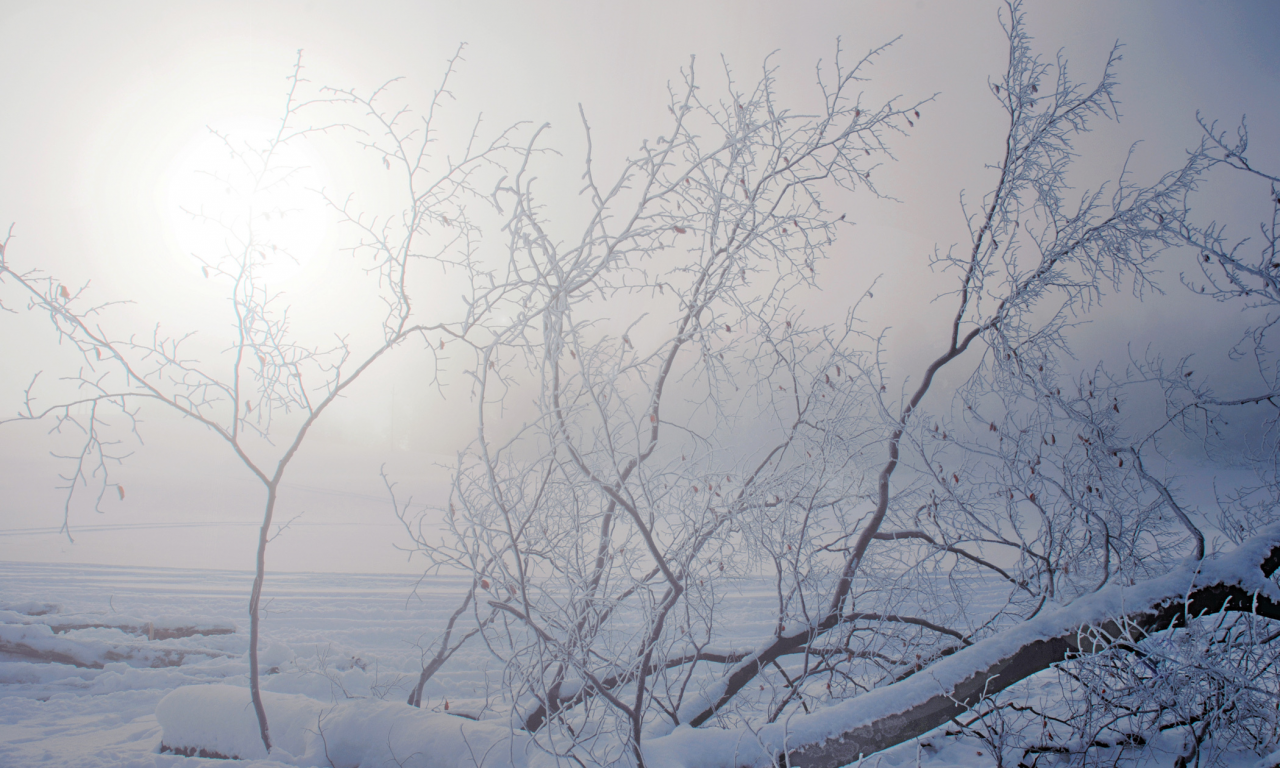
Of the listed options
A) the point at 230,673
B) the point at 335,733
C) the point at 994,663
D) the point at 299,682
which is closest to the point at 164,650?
the point at 230,673

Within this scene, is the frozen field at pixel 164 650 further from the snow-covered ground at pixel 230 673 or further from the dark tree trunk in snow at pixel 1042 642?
the dark tree trunk in snow at pixel 1042 642

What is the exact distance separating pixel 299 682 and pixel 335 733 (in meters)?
2.98

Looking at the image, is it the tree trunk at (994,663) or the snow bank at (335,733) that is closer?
the tree trunk at (994,663)

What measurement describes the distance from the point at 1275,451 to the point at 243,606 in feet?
37.2

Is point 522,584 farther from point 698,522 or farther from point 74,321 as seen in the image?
point 74,321

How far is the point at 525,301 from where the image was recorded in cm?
217

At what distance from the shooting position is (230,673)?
5.31 meters

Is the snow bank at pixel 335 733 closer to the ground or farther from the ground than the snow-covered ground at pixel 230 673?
farther from the ground

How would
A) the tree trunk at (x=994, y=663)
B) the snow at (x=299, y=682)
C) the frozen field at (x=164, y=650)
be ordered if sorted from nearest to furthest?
the tree trunk at (x=994, y=663), the snow at (x=299, y=682), the frozen field at (x=164, y=650)

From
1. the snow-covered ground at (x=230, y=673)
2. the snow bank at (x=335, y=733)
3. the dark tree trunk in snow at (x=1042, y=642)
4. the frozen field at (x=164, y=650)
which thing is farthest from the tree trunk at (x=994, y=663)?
the frozen field at (x=164, y=650)

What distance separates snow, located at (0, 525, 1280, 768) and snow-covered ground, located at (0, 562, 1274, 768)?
12 millimetres

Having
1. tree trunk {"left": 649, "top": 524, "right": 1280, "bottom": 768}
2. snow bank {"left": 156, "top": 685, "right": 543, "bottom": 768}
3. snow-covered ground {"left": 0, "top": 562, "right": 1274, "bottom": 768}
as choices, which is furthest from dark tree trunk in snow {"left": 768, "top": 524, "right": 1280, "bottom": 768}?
snow bank {"left": 156, "top": 685, "right": 543, "bottom": 768}

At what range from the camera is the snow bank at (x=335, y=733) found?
2.51 m

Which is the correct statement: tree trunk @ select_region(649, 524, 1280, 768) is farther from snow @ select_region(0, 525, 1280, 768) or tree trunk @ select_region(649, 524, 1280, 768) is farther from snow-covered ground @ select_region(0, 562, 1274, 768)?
snow-covered ground @ select_region(0, 562, 1274, 768)
